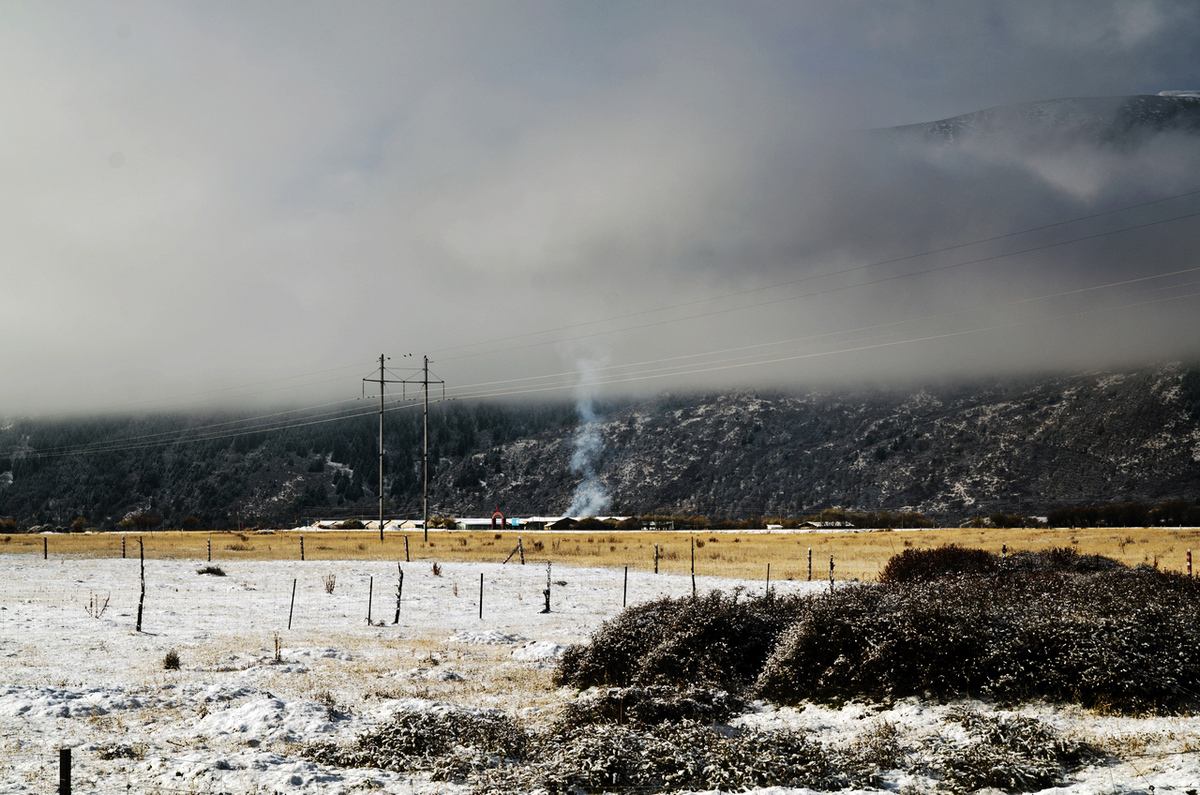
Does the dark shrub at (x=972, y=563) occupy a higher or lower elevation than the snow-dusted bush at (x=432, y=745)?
lower

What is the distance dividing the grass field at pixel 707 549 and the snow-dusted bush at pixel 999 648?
77.9 ft

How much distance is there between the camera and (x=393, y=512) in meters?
169

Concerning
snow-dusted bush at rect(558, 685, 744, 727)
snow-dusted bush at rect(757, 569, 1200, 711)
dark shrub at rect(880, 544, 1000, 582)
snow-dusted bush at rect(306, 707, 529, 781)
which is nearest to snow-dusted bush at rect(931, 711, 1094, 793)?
snow-dusted bush at rect(757, 569, 1200, 711)

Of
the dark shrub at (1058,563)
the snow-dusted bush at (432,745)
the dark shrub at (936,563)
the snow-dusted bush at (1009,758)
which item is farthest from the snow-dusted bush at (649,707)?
the dark shrub at (1058,563)

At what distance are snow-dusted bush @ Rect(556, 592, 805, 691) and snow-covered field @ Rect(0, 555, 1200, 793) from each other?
44.4 inches

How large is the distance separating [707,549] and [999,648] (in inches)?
1961

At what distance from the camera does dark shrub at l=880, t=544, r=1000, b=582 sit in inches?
1345

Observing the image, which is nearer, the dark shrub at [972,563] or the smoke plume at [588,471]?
the dark shrub at [972,563]

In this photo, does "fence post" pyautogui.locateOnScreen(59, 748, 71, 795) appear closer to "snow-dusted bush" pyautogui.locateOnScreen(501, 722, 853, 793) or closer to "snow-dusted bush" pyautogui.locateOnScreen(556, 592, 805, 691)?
"snow-dusted bush" pyautogui.locateOnScreen(501, 722, 853, 793)

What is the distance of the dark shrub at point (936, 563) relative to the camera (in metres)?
34.2

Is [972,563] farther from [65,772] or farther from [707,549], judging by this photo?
[707,549]

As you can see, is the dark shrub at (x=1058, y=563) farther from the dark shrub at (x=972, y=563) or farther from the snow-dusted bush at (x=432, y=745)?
the snow-dusted bush at (x=432, y=745)

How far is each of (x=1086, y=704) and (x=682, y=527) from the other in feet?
333

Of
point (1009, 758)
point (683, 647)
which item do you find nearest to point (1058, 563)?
point (683, 647)
